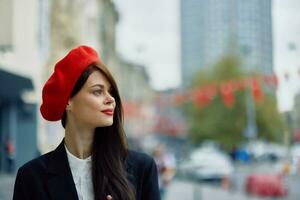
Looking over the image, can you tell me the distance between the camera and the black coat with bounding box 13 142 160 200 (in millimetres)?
2070

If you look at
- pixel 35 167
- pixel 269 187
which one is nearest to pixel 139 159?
pixel 35 167

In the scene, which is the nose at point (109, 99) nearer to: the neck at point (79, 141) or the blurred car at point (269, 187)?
the neck at point (79, 141)

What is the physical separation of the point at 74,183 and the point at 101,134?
21 centimetres

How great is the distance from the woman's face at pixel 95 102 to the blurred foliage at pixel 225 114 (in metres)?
50.2

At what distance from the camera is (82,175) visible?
213 centimetres

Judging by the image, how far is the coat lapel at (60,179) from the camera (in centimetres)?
206

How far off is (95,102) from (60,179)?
28 cm

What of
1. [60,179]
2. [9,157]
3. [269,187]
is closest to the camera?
[60,179]

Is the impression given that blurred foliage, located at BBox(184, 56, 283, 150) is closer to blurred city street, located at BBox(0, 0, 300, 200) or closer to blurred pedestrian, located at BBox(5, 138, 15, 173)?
blurred city street, located at BBox(0, 0, 300, 200)

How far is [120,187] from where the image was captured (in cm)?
208

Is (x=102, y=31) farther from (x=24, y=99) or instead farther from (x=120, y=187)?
(x=120, y=187)

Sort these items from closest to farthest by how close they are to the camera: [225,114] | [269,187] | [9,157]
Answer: [9,157] < [269,187] < [225,114]

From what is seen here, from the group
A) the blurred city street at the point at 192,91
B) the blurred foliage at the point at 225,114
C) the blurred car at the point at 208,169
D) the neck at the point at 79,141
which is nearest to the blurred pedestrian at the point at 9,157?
the blurred city street at the point at 192,91

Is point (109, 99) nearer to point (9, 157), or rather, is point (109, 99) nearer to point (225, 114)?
point (9, 157)
